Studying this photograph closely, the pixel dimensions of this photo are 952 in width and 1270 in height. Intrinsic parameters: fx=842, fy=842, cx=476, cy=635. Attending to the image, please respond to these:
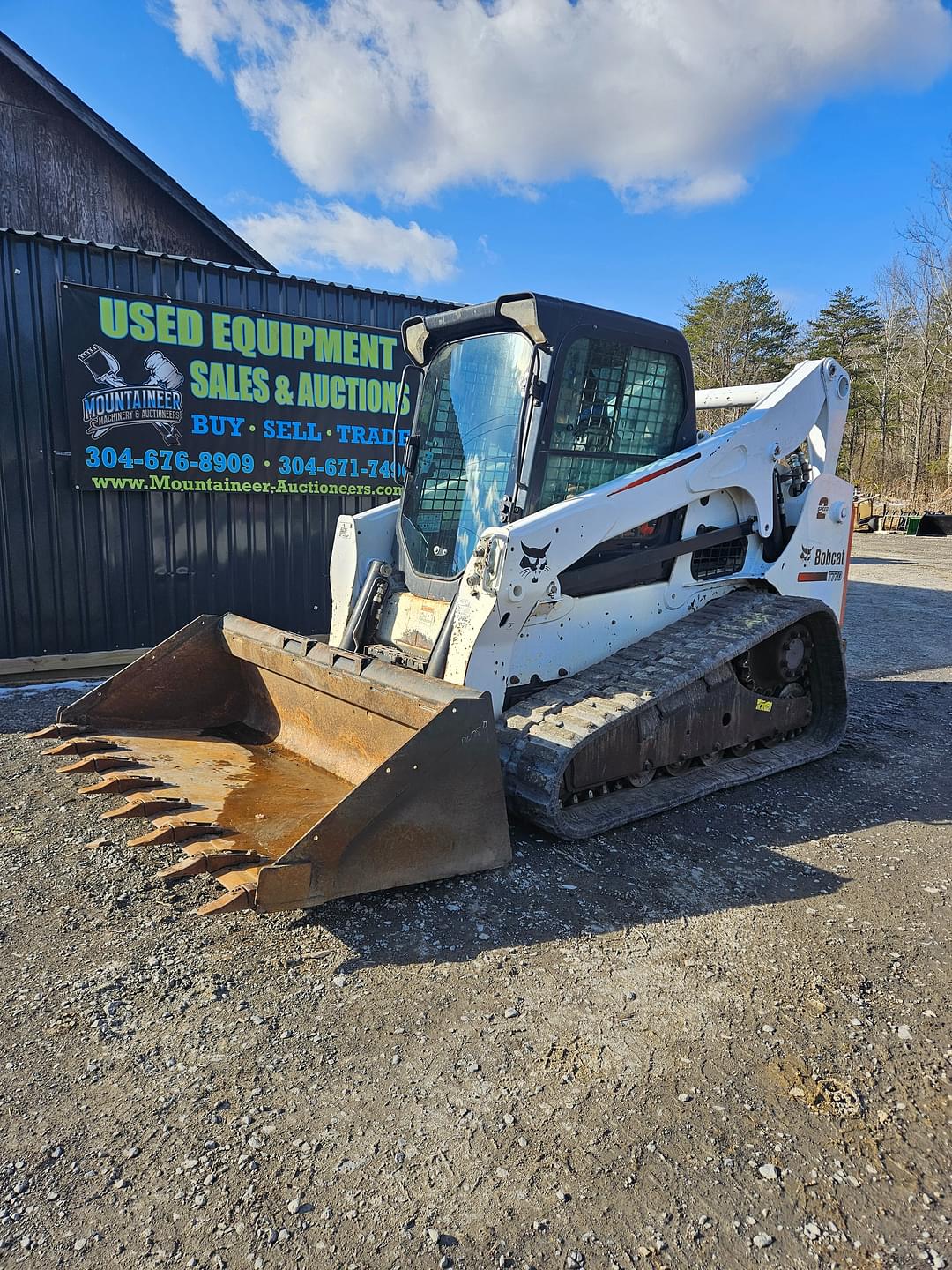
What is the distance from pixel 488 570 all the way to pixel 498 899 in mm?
1525

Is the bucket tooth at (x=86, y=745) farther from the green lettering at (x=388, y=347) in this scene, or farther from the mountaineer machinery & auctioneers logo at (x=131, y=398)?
the green lettering at (x=388, y=347)

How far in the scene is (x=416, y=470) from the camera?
5.28 meters

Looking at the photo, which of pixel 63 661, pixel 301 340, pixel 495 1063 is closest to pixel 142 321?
pixel 301 340

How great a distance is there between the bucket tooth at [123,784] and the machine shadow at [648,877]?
3.41ft

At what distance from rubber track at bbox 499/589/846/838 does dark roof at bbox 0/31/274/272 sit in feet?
28.9

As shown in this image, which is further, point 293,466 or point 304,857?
point 293,466

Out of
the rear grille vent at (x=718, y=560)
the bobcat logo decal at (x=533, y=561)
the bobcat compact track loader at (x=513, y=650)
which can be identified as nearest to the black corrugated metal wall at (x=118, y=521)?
the bobcat compact track loader at (x=513, y=650)

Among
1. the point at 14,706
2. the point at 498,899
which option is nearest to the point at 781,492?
the point at 498,899

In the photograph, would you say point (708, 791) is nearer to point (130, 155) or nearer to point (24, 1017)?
point (24, 1017)

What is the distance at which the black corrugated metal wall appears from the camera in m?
7.04

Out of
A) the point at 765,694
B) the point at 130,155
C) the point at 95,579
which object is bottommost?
the point at 765,694

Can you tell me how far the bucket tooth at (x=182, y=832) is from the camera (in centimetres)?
328

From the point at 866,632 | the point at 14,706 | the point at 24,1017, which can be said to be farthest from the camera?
the point at 866,632

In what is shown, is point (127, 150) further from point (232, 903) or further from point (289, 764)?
point (232, 903)
